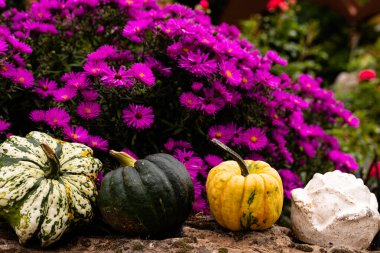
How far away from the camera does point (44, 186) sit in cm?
237

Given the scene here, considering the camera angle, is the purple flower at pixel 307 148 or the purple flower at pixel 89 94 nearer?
Answer: the purple flower at pixel 89 94

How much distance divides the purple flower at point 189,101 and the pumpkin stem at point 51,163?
30.3 inches

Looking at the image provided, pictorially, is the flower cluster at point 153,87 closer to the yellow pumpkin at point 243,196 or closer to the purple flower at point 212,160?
the purple flower at point 212,160

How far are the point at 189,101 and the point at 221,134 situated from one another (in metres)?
0.29

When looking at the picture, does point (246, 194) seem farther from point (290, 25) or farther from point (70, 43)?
point (290, 25)

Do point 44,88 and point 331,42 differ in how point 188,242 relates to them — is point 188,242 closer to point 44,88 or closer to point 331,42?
point 44,88

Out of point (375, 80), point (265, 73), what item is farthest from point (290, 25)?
point (265, 73)

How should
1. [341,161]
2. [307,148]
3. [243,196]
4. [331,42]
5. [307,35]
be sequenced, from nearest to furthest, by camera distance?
[243,196]
[307,148]
[341,161]
[307,35]
[331,42]

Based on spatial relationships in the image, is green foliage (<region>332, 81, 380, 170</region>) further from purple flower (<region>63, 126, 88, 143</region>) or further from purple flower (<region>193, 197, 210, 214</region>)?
purple flower (<region>63, 126, 88, 143</region>)

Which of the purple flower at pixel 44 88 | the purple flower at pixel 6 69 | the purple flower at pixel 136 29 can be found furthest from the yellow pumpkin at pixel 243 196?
the purple flower at pixel 6 69

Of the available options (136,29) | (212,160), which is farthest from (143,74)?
(212,160)

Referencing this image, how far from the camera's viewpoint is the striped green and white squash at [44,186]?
7.59ft

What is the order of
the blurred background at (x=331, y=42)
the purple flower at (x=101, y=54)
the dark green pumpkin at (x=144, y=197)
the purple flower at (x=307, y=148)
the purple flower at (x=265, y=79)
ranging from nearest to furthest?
the dark green pumpkin at (x=144, y=197) < the purple flower at (x=101, y=54) < the purple flower at (x=265, y=79) < the purple flower at (x=307, y=148) < the blurred background at (x=331, y=42)

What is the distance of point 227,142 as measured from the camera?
2988mm
